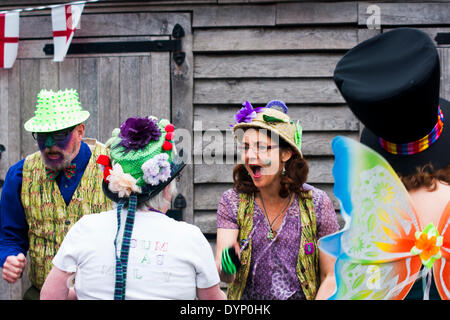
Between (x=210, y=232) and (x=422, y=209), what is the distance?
236cm

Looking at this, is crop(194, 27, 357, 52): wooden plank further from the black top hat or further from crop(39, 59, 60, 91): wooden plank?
the black top hat

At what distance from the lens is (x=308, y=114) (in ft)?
12.7

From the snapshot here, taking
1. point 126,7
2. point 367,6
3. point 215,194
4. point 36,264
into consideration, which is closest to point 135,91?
point 126,7

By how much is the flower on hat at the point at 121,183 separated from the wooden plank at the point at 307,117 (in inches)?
80.9

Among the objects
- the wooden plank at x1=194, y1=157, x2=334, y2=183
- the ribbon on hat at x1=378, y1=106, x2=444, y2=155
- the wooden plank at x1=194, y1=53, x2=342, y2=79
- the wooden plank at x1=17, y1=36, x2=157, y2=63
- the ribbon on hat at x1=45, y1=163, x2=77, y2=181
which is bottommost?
the wooden plank at x1=194, y1=157, x2=334, y2=183

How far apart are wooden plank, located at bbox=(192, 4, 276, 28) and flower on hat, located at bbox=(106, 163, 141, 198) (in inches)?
Answer: 89.5

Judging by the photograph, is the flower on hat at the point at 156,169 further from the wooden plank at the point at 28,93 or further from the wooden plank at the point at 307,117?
the wooden plank at the point at 28,93

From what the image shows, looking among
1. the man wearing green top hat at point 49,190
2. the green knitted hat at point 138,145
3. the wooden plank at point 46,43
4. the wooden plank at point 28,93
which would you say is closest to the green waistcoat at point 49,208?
the man wearing green top hat at point 49,190

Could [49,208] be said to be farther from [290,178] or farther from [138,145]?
[290,178]

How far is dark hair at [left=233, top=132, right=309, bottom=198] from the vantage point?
246 centimetres

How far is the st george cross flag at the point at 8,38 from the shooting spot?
3.82 metres

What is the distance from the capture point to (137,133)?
194 cm

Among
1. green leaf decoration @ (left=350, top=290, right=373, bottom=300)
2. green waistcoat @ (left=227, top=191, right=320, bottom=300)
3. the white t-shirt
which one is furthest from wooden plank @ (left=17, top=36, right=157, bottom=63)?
green leaf decoration @ (left=350, top=290, right=373, bottom=300)

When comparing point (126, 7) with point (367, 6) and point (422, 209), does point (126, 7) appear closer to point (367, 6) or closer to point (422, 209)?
point (367, 6)
